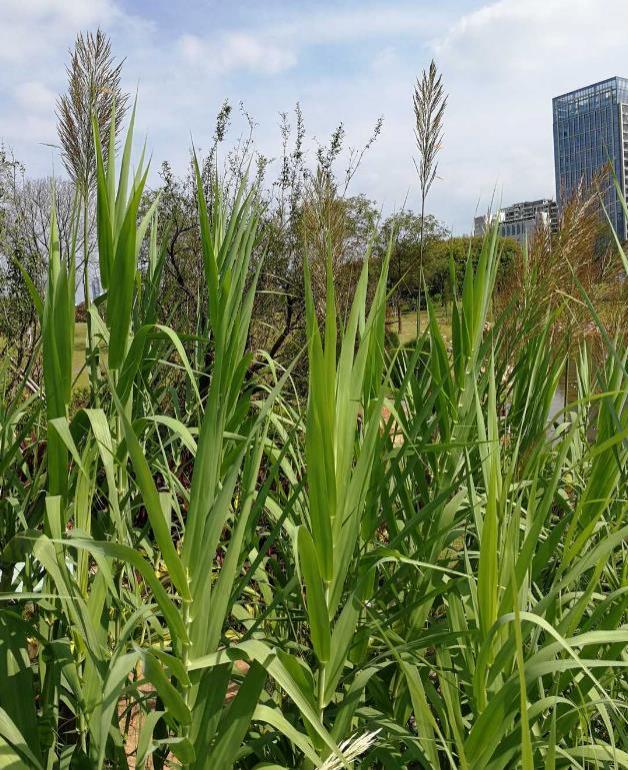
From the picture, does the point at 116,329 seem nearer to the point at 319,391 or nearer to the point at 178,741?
the point at 319,391

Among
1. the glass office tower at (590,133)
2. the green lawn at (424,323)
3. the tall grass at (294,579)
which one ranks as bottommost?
the tall grass at (294,579)

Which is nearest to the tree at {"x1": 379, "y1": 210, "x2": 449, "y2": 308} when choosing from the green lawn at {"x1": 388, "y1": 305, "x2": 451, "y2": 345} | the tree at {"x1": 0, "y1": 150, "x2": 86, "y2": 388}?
the green lawn at {"x1": 388, "y1": 305, "x2": 451, "y2": 345}

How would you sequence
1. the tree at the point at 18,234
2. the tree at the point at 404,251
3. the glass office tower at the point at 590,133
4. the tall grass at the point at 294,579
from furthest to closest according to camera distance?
the tree at the point at 18,234 → the glass office tower at the point at 590,133 → the tree at the point at 404,251 → the tall grass at the point at 294,579

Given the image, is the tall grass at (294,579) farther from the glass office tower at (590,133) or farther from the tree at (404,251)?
the glass office tower at (590,133)

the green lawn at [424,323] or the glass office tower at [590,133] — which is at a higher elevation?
the glass office tower at [590,133]

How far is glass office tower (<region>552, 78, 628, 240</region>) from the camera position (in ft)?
10.5

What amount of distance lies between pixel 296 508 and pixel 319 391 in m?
0.43

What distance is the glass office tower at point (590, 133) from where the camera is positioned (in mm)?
3209

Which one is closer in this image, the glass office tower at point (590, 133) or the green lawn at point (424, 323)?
the green lawn at point (424, 323)

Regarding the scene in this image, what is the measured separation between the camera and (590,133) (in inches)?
176

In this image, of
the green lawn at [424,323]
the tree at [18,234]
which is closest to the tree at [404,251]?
the green lawn at [424,323]

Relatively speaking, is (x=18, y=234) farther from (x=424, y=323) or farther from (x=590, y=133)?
(x=424, y=323)

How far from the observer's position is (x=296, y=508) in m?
1.35

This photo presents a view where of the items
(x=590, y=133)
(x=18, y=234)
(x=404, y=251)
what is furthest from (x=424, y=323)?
(x=590, y=133)
